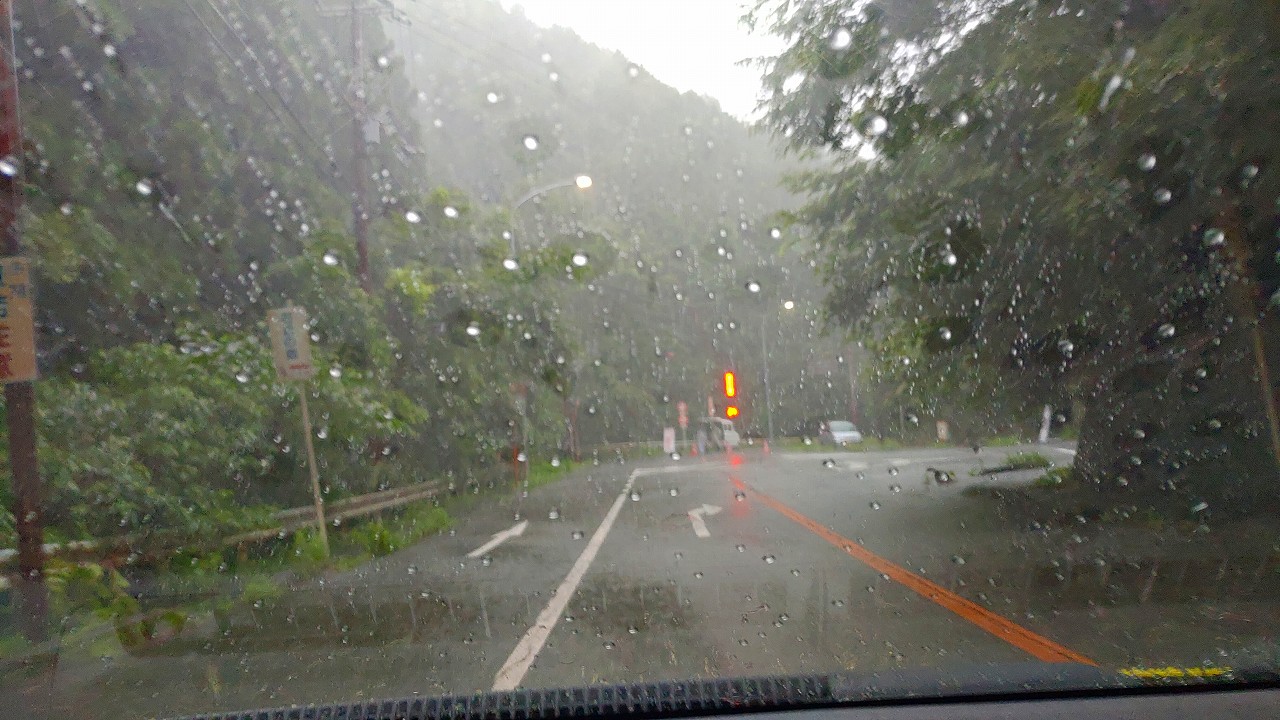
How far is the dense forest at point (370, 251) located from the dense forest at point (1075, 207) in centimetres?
225

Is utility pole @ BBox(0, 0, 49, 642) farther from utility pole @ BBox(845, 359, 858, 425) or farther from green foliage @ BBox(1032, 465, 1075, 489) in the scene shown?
green foliage @ BBox(1032, 465, 1075, 489)

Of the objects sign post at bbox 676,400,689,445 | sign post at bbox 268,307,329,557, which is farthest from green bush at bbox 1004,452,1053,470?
sign post at bbox 268,307,329,557

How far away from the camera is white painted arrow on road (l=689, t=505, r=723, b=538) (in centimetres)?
1227

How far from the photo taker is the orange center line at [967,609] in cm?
579

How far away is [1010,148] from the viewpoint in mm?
9914

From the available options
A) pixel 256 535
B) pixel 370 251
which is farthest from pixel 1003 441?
pixel 256 535

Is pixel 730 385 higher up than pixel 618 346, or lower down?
lower down

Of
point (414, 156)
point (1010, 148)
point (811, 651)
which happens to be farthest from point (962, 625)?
point (414, 156)

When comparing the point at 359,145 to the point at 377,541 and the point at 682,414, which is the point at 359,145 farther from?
the point at 682,414

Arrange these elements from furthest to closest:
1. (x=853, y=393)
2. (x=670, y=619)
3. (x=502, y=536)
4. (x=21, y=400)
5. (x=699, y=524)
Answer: (x=853, y=393) < (x=699, y=524) < (x=502, y=536) < (x=21, y=400) < (x=670, y=619)

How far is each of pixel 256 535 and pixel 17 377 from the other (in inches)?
164

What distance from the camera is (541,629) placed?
6957 millimetres

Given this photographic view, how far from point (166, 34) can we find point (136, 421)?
24.0 ft

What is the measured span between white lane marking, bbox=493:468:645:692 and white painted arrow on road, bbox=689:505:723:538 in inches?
48.4
